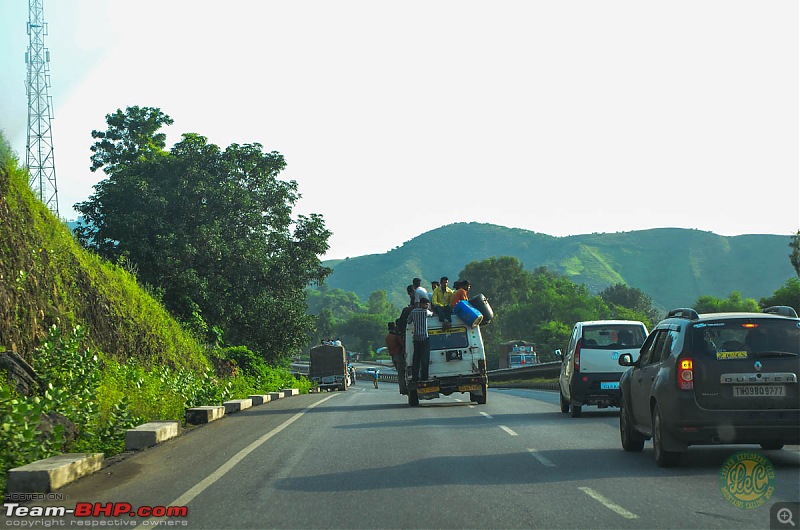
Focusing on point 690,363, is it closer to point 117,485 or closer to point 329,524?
point 329,524

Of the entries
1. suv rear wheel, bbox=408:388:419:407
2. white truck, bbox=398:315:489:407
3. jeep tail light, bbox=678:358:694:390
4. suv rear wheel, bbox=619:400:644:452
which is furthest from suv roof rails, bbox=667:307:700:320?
suv rear wheel, bbox=408:388:419:407

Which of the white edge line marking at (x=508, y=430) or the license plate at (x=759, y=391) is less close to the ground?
the license plate at (x=759, y=391)

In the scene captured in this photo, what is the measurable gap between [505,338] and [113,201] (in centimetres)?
11248

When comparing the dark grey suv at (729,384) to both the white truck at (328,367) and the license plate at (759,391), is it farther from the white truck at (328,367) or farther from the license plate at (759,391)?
the white truck at (328,367)

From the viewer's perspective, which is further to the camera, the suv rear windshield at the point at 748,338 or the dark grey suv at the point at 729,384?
the suv rear windshield at the point at 748,338

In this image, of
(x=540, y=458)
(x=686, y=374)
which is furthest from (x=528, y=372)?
(x=686, y=374)

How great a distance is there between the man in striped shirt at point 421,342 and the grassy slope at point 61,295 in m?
6.57

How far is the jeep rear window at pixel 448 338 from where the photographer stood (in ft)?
70.1

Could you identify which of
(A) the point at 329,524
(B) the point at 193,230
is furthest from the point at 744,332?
(B) the point at 193,230

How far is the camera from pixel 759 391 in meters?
9.54

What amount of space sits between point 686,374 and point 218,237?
2949 centimetres

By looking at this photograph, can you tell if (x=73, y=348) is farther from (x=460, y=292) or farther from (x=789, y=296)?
(x=789, y=296)

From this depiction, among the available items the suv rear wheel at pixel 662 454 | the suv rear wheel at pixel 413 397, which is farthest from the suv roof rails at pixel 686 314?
the suv rear wheel at pixel 413 397

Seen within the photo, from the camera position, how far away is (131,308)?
22.7 m
